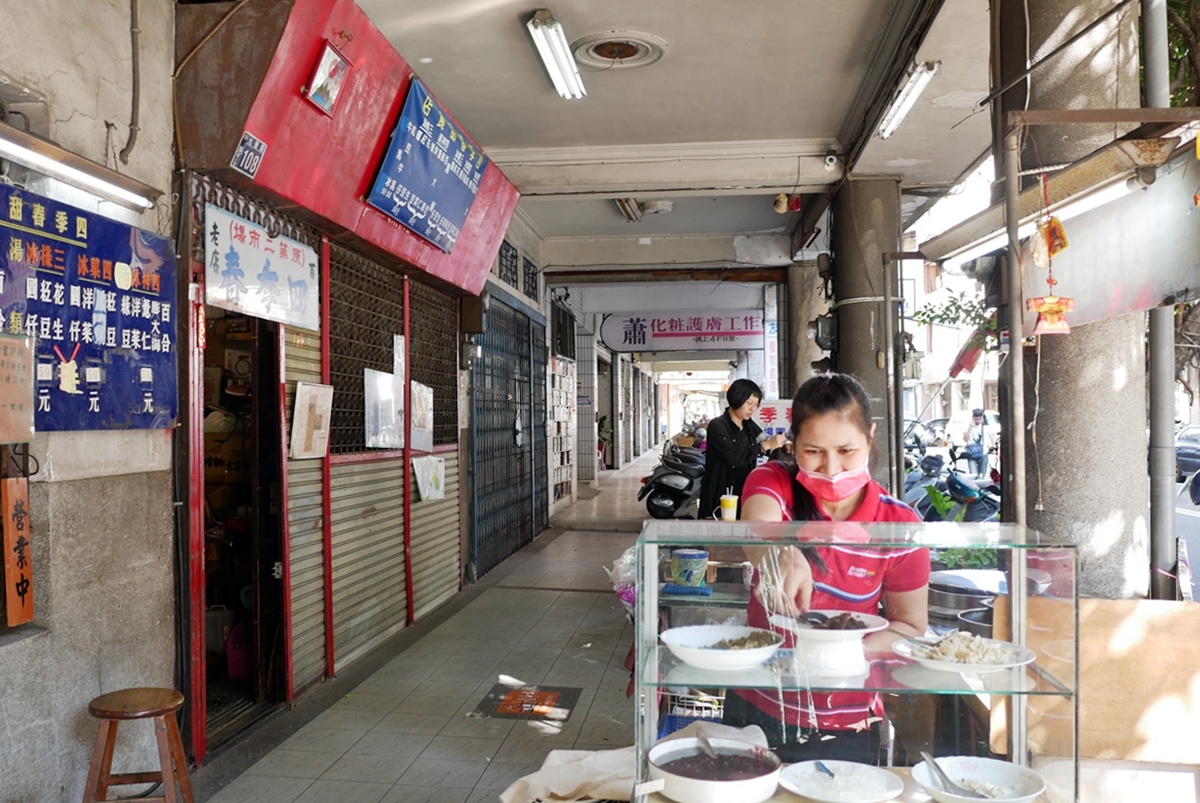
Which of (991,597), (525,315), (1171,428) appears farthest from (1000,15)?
(525,315)

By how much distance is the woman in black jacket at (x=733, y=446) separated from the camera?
630 centimetres

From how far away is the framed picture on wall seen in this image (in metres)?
4.05

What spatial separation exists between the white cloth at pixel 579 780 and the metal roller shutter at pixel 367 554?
2955 millimetres

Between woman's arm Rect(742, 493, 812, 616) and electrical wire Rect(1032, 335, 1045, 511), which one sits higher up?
electrical wire Rect(1032, 335, 1045, 511)

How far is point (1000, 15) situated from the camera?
10.7 ft

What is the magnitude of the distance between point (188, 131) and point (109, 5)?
55 cm

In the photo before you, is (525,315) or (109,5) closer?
(109,5)

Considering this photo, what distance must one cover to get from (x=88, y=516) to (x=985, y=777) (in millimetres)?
3165

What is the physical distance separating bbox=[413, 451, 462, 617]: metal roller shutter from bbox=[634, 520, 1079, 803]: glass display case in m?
5.00

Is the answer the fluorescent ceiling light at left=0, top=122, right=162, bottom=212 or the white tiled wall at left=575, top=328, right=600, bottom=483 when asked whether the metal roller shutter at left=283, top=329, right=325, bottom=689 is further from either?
the white tiled wall at left=575, top=328, right=600, bottom=483

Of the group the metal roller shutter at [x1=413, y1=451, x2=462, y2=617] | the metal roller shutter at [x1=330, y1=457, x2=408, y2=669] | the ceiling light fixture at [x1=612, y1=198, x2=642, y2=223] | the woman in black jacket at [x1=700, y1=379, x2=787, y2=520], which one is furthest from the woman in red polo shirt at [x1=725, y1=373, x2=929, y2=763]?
the ceiling light fixture at [x1=612, y1=198, x2=642, y2=223]

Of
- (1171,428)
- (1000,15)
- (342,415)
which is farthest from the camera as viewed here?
(342,415)

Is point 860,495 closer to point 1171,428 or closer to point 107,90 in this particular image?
point 1171,428

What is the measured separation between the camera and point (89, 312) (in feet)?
10.1
